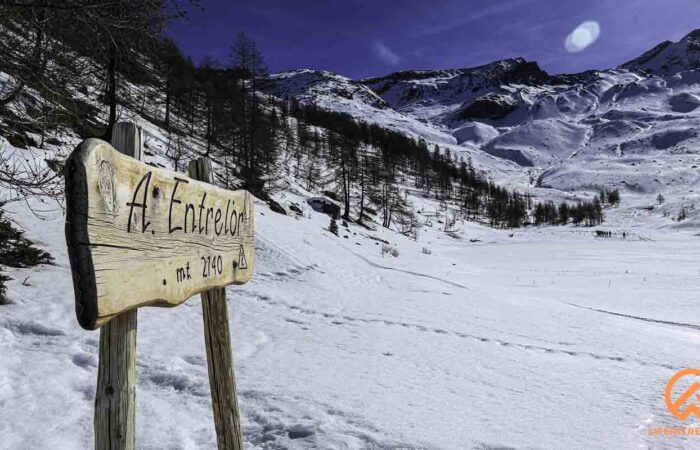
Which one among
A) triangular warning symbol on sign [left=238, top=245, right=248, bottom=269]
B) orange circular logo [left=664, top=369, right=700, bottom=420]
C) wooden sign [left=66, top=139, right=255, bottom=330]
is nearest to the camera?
wooden sign [left=66, top=139, right=255, bottom=330]

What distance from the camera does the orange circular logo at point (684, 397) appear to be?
3.61 metres

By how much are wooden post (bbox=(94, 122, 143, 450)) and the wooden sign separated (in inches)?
6.9

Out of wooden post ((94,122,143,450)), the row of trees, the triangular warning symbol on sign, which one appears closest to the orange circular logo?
the triangular warning symbol on sign

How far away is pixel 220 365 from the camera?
7.75ft

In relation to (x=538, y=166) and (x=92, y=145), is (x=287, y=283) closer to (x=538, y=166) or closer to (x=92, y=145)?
(x=92, y=145)

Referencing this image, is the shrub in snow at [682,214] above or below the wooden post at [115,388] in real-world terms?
above

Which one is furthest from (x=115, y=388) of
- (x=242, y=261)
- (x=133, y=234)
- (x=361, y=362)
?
(x=361, y=362)

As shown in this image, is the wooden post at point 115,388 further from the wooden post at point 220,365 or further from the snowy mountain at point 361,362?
the snowy mountain at point 361,362

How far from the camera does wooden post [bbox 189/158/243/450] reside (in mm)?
2303

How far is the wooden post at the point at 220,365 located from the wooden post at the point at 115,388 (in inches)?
26.4

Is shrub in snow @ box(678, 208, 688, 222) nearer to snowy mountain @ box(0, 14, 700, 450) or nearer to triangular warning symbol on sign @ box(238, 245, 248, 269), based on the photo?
snowy mountain @ box(0, 14, 700, 450)

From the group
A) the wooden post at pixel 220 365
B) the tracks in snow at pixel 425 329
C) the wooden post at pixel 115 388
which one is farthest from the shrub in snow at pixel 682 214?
the wooden post at pixel 115 388

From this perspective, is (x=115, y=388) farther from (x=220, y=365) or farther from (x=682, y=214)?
(x=682, y=214)

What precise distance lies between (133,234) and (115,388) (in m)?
0.67
